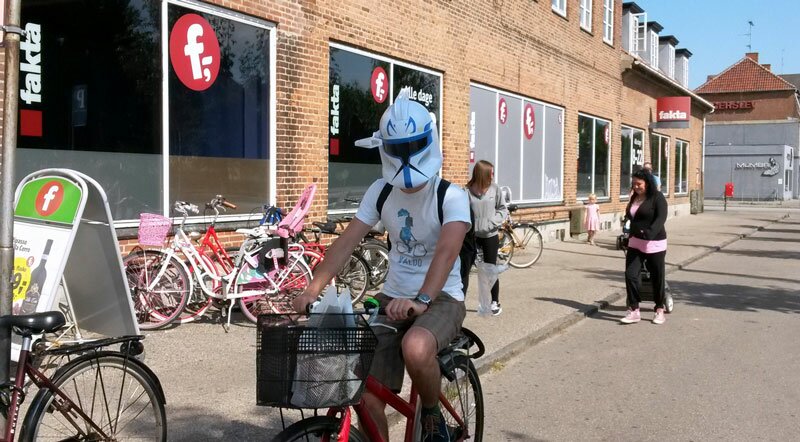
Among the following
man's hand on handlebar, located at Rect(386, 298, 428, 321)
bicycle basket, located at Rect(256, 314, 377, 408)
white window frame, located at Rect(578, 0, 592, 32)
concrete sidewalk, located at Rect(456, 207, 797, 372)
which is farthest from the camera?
white window frame, located at Rect(578, 0, 592, 32)

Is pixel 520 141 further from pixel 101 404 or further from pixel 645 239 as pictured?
pixel 101 404

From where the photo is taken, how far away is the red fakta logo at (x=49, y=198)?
17.8 feet

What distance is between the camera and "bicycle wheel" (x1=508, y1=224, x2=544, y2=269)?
1378 cm

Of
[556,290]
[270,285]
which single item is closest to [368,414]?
[270,285]

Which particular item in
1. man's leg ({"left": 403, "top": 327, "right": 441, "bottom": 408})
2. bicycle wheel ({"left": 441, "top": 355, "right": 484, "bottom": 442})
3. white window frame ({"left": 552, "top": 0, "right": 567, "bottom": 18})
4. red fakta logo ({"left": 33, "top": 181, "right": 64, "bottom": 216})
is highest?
white window frame ({"left": 552, "top": 0, "right": 567, "bottom": 18})

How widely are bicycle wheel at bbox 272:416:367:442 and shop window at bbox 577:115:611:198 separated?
61.5 feet

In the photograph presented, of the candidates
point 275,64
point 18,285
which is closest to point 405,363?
point 18,285

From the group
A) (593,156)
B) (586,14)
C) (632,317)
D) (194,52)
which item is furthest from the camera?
(593,156)

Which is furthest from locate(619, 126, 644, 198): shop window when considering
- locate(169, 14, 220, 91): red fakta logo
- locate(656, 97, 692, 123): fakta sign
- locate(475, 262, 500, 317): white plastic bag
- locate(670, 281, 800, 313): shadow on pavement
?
locate(475, 262, 500, 317): white plastic bag

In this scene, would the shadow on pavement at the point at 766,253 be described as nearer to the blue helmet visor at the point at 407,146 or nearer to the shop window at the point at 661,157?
the shop window at the point at 661,157

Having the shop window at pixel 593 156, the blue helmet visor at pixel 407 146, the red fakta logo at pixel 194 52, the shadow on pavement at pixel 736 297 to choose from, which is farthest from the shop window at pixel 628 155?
the blue helmet visor at pixel 407 146

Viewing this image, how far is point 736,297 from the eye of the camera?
440 inches

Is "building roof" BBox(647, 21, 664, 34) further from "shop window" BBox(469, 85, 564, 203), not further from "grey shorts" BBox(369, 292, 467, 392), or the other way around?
"grey shorts" BBox(369, 292, 467, 392)

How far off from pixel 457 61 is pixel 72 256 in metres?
9.67
